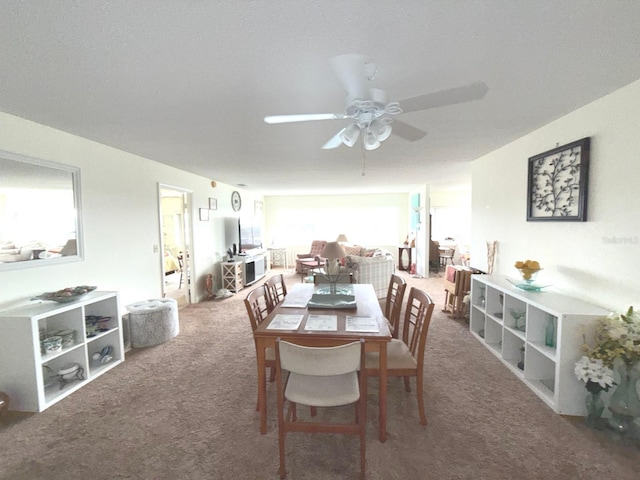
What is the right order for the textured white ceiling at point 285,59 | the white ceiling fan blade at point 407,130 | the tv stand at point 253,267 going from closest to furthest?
the textured white ceiling at point 285,59 < the white ceiling fan blade at point 407,130 < the tv stand at point 253,267

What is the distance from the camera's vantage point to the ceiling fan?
1.39 m

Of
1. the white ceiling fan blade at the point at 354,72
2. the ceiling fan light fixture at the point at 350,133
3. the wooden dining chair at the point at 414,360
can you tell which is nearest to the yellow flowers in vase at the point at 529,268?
the wooden dining chair at the point at 414,360

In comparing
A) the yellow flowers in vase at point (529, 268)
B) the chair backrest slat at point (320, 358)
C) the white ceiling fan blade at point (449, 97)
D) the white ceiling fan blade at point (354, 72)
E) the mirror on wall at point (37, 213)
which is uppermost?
the white ceiling fan blade at point (354, 72)

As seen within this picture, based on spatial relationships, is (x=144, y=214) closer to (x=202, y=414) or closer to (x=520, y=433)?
(x=202, y=414)

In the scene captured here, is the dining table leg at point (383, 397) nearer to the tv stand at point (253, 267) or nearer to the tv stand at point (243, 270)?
the tv stand at point (243, 270)

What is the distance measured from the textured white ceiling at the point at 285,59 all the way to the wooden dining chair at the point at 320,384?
152 cm

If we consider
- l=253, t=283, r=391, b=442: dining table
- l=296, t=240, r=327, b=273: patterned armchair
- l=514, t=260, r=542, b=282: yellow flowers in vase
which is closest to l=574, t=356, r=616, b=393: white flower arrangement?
l=514, t=260, r=542, b=282: yellow flowers in vase

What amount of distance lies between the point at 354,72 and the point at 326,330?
4.87 feet

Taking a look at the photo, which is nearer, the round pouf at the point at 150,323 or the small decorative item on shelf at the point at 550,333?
the small decorative item on shelf at the point at 550,333

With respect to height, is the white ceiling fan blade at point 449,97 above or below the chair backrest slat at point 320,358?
above

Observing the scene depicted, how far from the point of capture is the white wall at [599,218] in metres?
1.90

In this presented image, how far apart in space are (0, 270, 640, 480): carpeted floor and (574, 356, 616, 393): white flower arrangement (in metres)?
0.30

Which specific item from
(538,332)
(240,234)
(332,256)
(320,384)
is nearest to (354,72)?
(332,256)

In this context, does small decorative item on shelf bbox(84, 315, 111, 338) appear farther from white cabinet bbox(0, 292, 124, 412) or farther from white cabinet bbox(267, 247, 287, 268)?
white cabinet bbox(267, 247, 287, 268)
